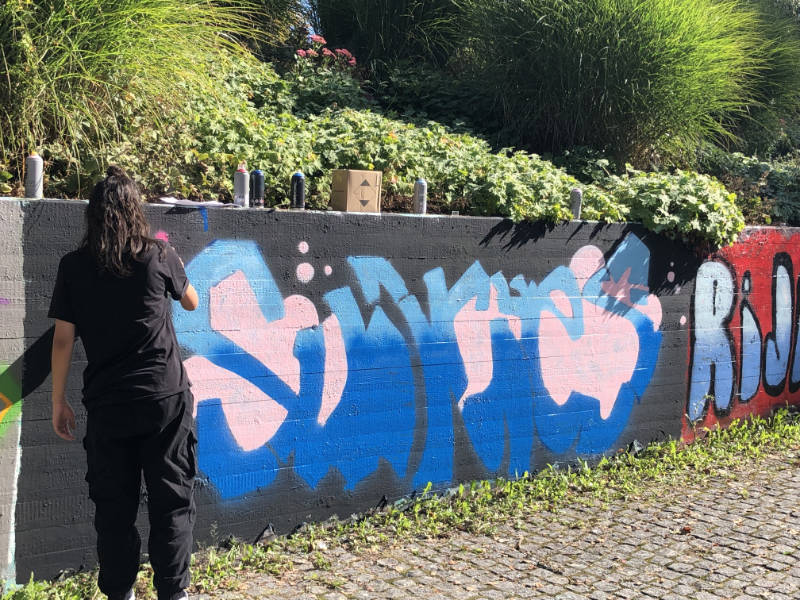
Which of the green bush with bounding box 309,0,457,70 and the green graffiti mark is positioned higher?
the green bush with bounding box 309,0,457,70

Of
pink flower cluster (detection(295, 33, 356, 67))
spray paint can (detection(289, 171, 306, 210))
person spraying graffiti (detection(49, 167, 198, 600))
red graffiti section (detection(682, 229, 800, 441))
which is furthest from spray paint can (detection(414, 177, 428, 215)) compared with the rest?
pink flower cluster (detection(295, 33, 356, 67))

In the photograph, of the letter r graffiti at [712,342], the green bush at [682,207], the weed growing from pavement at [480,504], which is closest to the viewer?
the weed growing from pavement at [480,504]

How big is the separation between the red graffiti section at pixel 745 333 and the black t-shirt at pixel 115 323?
497cm

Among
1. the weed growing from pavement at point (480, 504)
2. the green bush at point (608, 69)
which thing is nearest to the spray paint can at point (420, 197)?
the weed growing from pavement at point (480, 504)

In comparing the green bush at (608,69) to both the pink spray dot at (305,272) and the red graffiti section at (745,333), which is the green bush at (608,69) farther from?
the pink spray dot at (305,272)

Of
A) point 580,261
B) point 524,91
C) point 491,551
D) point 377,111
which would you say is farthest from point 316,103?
point 491,551

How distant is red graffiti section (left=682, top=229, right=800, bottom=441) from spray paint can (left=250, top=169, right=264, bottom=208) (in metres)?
4.01

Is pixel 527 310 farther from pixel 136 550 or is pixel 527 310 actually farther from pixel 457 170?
pixel 136 550

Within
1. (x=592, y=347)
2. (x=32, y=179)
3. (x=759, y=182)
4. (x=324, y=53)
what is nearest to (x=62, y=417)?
(x=32, y=179)

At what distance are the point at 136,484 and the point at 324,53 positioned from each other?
6560 mm

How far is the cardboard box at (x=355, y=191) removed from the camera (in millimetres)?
4938

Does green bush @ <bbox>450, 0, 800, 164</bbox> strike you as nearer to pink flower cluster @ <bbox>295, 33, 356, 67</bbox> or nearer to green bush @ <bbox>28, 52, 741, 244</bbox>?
green bush @ <bbox>28, 52, 741, 244</bbox>

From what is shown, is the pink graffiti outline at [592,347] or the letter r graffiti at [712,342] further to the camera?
the letter r graffiti at [712,342]

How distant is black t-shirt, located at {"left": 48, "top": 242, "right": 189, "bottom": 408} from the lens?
128 inches
